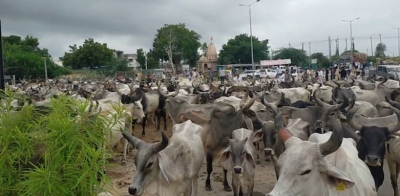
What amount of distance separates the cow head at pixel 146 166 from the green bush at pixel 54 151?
0.81 m

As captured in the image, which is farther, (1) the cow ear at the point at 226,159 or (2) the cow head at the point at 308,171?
(1) the cow ear at the point at 226,159

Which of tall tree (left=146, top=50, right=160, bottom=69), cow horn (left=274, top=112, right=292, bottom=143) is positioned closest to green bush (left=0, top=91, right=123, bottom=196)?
cow horn (left=274, top=112, right=292, bottom=143)

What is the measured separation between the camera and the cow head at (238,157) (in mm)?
6543

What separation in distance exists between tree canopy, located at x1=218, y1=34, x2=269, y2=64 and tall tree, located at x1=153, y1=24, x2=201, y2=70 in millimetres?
7222

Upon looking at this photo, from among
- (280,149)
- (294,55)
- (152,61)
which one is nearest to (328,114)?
(280,149)

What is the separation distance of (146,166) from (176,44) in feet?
195

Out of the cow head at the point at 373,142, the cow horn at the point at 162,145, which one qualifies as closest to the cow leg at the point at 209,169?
the cow horn at the point at 162,145

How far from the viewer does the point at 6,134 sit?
4.41 m

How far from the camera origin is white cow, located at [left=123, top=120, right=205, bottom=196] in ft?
17.5

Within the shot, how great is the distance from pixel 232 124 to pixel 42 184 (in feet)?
17.1

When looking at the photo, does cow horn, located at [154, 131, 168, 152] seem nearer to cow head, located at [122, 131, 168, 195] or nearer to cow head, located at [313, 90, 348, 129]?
cow head, located at [122, 131, 168, 195]

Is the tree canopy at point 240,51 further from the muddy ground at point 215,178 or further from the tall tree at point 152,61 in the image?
the muddy ground at point 215,178

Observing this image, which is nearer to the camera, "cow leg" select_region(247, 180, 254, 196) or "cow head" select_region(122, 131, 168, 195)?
"cow head" select_region(122, 131, 168, 195)

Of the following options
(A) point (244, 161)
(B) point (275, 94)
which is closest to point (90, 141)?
(A) point (244, 161)
